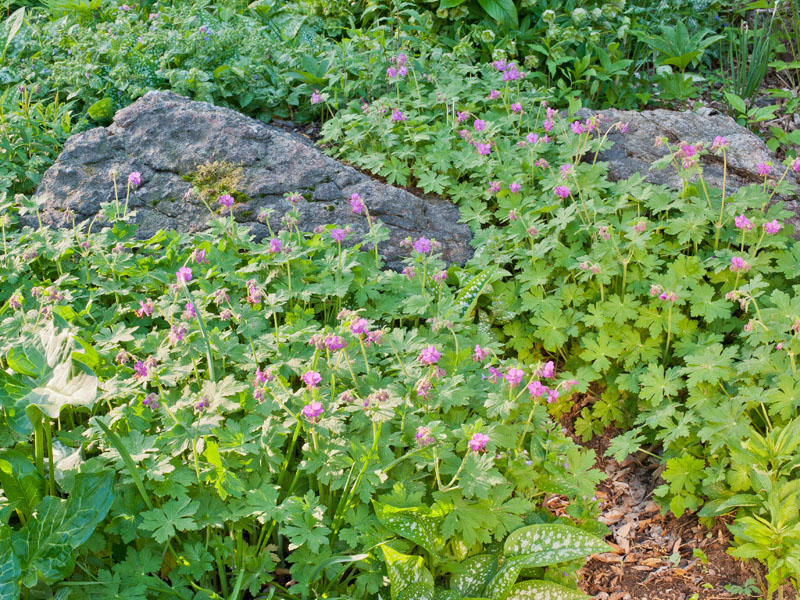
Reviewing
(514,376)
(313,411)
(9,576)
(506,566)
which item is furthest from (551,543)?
(9,576)

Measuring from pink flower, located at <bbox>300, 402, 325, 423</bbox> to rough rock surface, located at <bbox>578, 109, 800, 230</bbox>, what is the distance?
2.51 m

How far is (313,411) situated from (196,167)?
85.9 inches

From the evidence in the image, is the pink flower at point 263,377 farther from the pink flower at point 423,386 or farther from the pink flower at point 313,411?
the pink flower at point 423,386

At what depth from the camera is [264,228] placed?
12.2 ft

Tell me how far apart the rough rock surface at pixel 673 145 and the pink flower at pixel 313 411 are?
2.51 meters

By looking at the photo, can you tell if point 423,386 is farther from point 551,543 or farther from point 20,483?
point 20,483

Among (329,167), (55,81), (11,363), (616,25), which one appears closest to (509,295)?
(329,167)

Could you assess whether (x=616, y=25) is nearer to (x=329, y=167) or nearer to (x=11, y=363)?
(x=329, y=167)

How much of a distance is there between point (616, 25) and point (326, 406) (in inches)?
173

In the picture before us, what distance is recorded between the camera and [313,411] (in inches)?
86.4

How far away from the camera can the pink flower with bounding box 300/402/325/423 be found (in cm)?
219

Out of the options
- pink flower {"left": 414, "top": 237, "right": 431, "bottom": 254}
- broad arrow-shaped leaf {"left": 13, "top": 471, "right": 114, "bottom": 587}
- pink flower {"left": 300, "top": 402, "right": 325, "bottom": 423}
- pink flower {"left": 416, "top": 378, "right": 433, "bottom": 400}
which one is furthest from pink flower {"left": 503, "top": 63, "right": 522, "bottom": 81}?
broad arrow-shaped leaf {"left": 13, "top": 471, "right": 114, "bottom": 587}

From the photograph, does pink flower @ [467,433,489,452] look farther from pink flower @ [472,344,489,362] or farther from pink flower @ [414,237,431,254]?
pink flower @ [414,237,431,254]

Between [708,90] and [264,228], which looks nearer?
[264,228]
